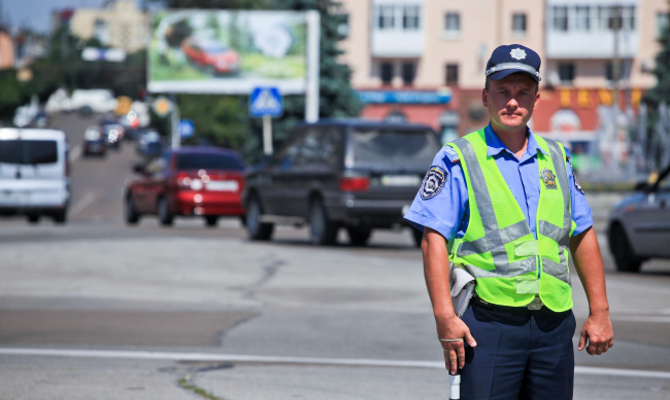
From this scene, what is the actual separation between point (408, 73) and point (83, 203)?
28.8 m

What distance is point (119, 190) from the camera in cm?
5138

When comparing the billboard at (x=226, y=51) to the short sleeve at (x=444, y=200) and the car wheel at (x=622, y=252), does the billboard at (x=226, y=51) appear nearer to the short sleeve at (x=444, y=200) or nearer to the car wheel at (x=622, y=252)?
the car wheel at (x=622, y=252)

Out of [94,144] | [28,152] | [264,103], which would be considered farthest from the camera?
[94,144]

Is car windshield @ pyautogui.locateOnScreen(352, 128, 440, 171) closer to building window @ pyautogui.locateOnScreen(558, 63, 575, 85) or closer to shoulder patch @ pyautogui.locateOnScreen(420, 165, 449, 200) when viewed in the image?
shoulder patch @ pyautogui.locateOnScreen(420, 165, 449, 200)

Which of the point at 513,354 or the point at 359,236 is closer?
the point at 513,354

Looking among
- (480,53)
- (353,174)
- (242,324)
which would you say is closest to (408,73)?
(480,53)

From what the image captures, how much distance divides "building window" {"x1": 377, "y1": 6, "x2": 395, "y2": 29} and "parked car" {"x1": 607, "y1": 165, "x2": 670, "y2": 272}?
53991mm

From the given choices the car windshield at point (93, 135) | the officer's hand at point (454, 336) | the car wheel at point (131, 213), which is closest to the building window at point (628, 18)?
the car windshield at point (93, 135)

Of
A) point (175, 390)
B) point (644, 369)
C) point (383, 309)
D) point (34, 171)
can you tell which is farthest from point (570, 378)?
point (34, 171)

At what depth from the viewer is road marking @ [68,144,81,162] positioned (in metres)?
73.0

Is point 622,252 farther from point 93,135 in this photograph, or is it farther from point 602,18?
point 93,135

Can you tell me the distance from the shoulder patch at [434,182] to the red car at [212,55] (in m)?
39.7

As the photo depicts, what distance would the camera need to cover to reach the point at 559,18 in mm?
66875

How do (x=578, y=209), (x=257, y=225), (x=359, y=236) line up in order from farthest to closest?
(x=257, y=225), (x=359, y=236), (x=578, y=209)
